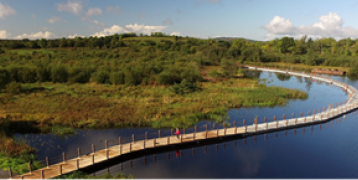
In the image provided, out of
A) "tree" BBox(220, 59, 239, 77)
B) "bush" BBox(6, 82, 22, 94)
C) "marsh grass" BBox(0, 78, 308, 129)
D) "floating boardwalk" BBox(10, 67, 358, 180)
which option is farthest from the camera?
"tree" BBox(220, 59, 239, 77)

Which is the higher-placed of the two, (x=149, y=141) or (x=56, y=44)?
(x=56, y=44)

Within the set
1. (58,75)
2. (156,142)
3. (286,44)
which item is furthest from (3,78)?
(286,44)

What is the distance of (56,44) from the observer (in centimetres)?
8744

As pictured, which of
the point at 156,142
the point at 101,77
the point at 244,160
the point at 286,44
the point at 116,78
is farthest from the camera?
the point at 286,44

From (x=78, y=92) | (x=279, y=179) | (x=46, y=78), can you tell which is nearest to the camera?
(x=279, y=179)

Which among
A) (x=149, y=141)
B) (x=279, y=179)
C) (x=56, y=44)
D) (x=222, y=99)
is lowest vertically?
(x=279, y=179)

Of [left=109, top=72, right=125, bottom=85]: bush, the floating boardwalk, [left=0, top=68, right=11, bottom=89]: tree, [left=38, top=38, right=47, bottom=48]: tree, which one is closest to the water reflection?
the floating boardwalk

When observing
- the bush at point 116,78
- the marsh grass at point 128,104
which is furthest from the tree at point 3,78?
the bush at point 116,78

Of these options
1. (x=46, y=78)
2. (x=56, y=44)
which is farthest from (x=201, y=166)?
(x=56, y=44)

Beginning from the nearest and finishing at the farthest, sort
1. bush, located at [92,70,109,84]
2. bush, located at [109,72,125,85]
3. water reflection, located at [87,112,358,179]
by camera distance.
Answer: water reflection, located at [87,112,358,179]
bush, located at [109,72,125,85]
bush, located at [92,70,109,84]

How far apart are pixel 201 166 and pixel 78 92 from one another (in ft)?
77.4

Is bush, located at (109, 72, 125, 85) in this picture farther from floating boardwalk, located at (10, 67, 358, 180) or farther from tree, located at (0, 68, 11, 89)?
floating boardwalk, located at (10, 67, 358, 180)

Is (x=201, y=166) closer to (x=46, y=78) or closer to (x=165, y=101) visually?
(x=165, y=101)

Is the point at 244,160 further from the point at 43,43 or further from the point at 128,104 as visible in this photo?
the point at 43,43
